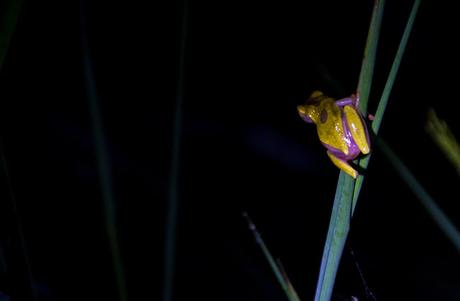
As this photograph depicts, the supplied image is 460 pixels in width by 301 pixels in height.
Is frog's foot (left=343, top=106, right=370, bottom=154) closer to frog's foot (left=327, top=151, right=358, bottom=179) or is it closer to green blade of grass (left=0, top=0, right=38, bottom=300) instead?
frog's foot (left=327, top=151, right=358, bottom=179)

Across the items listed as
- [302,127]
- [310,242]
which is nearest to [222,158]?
[302,127]

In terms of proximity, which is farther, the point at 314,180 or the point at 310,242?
the point at 314,180

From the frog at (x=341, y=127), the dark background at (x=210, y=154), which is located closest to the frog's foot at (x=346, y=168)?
the frog at (x=341, y=127)

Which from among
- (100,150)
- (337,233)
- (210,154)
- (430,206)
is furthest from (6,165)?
(210,154)

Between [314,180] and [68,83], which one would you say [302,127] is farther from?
[68,83]

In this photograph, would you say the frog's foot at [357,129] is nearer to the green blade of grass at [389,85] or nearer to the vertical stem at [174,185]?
the green blade of grass at [389,85]

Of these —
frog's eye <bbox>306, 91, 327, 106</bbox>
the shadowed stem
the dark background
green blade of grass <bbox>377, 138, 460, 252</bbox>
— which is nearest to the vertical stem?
the shadowed stem
